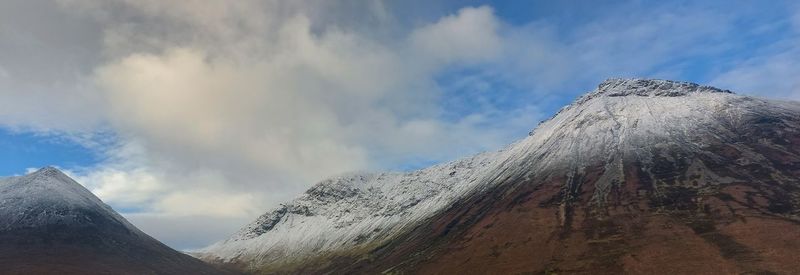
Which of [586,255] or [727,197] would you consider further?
[727,197]

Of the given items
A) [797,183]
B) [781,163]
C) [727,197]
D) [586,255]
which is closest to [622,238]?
[586,255]

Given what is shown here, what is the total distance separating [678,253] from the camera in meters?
147

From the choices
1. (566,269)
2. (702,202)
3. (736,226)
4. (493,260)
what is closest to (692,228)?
(736,226)

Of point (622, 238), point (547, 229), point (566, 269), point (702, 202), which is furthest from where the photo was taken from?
point (547, 229)

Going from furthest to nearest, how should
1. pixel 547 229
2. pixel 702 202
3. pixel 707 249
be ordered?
pixel 547 229
pixel 702 202
pixel 707 249

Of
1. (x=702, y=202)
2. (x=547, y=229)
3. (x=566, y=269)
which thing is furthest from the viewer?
(x=547, y=229)

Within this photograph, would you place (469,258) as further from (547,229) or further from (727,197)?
(727,197)

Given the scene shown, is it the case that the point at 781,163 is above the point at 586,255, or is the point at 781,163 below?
above

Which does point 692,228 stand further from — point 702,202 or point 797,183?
point 797,183

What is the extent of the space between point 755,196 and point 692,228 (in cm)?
3068

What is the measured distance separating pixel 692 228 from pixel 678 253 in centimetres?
1936

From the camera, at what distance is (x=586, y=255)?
161250 millimetres

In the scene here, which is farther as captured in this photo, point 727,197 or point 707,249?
point 727,197

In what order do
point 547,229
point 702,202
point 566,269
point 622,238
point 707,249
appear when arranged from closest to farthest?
1. point 707,249
2. point 566,269
3. point 622,238
4. point 702,202
5. point 547,229
